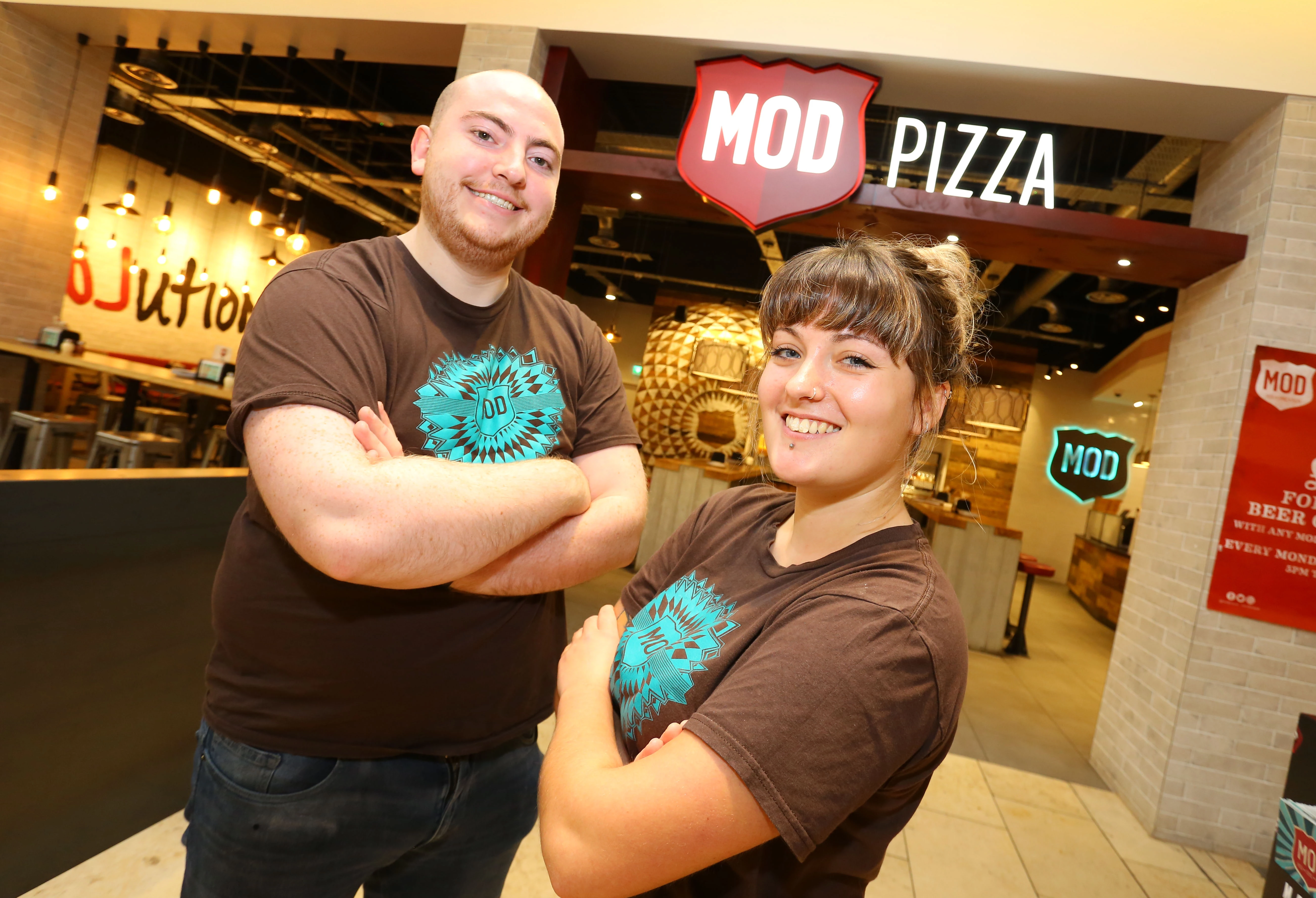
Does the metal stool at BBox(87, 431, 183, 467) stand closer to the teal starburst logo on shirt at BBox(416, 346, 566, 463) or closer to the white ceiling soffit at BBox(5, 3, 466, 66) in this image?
the white ceiling soffit at BBox(5, 3, 466, 66)

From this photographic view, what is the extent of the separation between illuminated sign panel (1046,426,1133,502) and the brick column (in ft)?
32.9

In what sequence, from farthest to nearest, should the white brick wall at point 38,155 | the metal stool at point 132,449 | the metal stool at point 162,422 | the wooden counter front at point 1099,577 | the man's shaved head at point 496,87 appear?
the wooden counter front at point 1099,577
the metal stool at point 162,422
the white brick wall at point 38,155
the metal stool at point 132,449
the man's shaved head at point 496,87

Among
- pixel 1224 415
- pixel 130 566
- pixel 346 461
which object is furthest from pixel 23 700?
pixel 1224 415

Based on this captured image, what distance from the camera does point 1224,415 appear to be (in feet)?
12.7

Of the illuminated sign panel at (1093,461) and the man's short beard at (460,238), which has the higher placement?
the illuminated sign panel at (1093,461)

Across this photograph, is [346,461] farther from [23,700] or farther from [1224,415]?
[1224,415]

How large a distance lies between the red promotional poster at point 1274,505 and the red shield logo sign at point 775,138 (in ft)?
7.65

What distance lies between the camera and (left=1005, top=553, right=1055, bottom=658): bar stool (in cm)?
718

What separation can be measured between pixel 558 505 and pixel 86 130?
8157mm

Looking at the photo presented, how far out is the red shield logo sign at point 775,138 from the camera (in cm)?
430

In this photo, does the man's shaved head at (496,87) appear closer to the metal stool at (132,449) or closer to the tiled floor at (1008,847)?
the tiled floor at (1008,847)

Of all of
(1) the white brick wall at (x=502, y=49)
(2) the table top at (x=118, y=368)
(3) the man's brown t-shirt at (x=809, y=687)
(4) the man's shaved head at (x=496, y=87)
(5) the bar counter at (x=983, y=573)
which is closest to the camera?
(3) the man's brown t-shirt at (x=809, y=687)

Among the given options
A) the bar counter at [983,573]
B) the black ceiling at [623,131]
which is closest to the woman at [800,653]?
the black ceiling at [623,131]

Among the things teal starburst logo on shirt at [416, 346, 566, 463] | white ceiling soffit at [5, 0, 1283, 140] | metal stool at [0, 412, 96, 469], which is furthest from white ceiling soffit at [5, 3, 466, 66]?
teal starburst logo on shirt at [416, 346, 566, 463]
